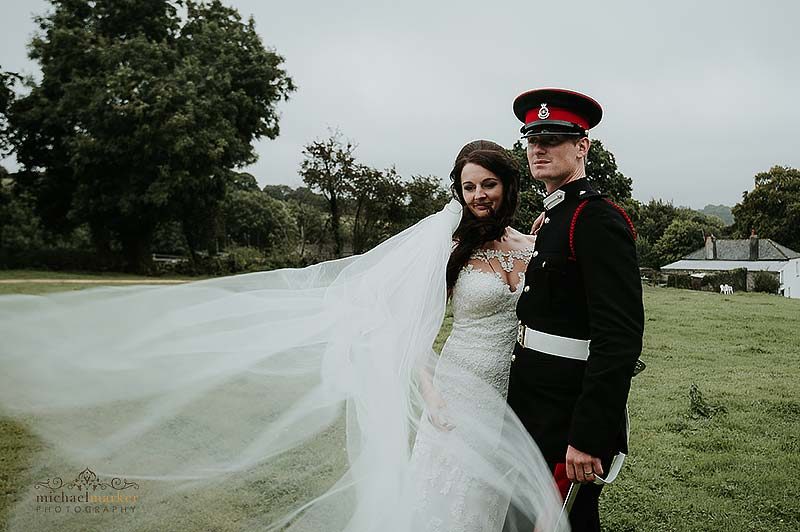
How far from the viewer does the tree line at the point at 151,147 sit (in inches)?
1100

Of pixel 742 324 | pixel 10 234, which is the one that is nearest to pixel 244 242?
pixel 10 234

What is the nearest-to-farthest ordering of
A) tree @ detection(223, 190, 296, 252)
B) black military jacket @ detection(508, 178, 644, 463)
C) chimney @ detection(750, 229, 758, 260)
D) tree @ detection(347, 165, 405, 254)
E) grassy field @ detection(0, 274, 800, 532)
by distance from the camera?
black military jacket @ detection(508, 178, 644, 463) < grassy field @ detection(0, 274, 800, 532) < tree @ detection(347, 165, 405, 254) < chimney @ detection(750, 229, 758, 260) < tree @ detection(223, 190, 296, 252)

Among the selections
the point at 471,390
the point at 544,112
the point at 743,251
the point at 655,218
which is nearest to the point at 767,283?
the point at 743,251

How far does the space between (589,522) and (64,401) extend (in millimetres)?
2621

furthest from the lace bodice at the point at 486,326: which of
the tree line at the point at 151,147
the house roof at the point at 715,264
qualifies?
the house roof at the point at 715,264

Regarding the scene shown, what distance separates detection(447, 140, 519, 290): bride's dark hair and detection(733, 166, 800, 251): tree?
57.4 m

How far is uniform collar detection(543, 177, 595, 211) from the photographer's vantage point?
2.46 metres

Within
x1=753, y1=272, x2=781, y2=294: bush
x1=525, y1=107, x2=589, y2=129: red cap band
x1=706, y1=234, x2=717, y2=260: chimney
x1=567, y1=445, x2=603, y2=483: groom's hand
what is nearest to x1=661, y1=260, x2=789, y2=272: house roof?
x1=706, y1=234, x2=717, y2=260: chimney

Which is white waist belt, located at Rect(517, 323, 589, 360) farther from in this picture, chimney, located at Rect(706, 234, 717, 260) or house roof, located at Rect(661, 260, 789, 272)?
chimney, located at Rect(706, 234, 717, 260)

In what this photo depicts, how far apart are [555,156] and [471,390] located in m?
1.07

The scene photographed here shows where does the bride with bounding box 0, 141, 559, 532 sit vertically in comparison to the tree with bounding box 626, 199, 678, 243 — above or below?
below

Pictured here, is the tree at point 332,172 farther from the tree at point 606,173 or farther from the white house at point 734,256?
the white house at point 734,256

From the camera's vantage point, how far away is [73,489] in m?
3.45

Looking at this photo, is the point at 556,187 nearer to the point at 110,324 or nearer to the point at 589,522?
the point at 589,522
